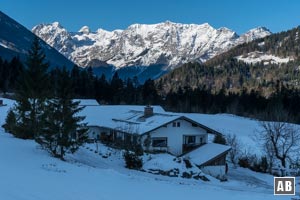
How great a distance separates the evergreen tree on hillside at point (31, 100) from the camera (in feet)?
108

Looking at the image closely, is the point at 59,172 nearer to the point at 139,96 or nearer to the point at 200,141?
the point at 200,141

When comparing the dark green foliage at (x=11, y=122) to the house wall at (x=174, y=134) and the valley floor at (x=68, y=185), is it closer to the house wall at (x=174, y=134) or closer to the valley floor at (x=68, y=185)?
the valley floor at (x=68, y=185)

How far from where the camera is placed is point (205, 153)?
37.8 metres

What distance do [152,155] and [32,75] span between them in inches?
517

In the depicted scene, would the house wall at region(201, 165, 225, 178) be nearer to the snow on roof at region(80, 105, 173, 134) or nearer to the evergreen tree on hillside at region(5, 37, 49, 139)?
the snow on roof at region(80, 105, 173, 134)

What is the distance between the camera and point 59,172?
17.8 meters

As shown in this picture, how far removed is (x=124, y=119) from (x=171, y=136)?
335 inches

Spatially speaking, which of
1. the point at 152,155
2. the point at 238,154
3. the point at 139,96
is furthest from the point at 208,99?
the point at 152,155

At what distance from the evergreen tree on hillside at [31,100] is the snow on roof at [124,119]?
10.2 m

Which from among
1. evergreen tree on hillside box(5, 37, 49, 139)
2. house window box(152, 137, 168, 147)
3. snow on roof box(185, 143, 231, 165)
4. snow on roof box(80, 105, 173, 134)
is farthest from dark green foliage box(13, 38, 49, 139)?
snow on roof box(185, 143, 231, 165)

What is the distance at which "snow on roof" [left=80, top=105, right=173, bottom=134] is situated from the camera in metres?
40.2

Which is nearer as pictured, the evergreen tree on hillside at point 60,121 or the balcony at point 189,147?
the evergreen tree on hillside at point 60,121

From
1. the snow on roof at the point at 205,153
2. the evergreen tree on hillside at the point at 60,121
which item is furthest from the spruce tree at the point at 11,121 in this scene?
the snow on roof at the point at 205,153

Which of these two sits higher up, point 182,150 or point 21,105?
point 21,105
